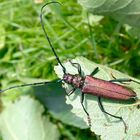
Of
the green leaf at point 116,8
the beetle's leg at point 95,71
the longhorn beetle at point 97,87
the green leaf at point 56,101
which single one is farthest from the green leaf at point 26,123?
the green leaf at point 116,8

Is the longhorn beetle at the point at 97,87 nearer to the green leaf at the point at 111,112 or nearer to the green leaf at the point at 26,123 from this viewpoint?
the green leaf at the point at 111,112

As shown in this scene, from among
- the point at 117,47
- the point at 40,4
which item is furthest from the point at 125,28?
the point at 40,4

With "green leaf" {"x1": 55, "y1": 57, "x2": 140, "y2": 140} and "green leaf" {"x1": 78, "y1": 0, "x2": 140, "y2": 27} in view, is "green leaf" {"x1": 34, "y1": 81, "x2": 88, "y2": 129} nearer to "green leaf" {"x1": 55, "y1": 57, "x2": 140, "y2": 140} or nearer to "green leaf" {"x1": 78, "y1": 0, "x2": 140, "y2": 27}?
"green leaf" {"x1": 55, "y1": 57, "x2": 140, "y2": 140}

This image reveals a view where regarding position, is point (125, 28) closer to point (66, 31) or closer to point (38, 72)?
point (66, 31)

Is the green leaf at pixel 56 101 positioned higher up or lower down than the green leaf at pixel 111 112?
lower down

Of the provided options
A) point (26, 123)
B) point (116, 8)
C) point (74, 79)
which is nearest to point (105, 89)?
point (74, 79)

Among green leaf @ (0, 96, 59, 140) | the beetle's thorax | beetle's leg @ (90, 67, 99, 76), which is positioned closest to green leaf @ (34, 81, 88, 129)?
green leaf @ (0, 96, 59, 140)
